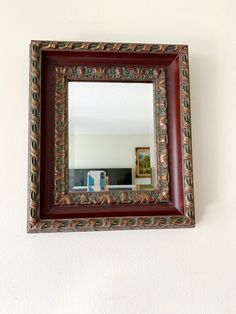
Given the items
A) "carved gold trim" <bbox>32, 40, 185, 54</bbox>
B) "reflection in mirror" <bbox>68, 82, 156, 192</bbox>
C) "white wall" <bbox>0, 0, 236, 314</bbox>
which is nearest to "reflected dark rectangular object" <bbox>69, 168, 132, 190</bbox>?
"reflection in mirror" <bbox>68, 82, 156, 192</bbox>

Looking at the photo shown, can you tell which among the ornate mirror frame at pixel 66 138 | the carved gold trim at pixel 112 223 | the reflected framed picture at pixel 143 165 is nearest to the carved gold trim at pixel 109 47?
the ornate mirror frame at pixel 66 138

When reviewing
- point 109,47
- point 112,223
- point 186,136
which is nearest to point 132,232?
point 112,223

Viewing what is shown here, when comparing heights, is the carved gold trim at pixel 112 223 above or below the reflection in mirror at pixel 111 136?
below

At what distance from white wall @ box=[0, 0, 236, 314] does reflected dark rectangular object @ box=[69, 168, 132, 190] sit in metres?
0.14

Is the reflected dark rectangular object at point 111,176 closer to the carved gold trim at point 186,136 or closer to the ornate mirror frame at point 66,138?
the ornate mirror frame at point 66,138

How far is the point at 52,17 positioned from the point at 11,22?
0.12 meters

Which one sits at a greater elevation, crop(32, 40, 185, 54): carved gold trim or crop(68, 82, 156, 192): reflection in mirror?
crop(32, 40, 185, 54): carved gold trim

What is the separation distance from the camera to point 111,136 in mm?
833

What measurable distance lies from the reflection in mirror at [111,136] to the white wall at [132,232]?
136 millimetres

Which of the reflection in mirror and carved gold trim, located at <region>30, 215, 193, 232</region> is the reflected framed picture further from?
carved gold trim, located at <region>30, 215, 193, 232</region>

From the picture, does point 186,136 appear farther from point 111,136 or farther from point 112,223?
point 112,223

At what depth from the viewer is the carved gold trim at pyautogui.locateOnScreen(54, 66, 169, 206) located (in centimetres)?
78

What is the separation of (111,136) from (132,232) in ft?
0.92

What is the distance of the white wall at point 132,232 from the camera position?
30.9 inches
